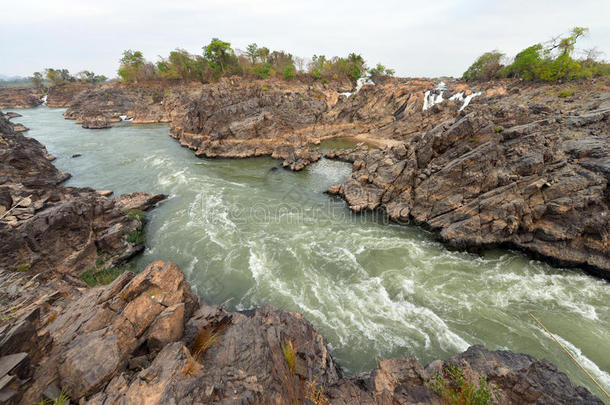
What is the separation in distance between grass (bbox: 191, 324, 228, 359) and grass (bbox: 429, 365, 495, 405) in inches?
257

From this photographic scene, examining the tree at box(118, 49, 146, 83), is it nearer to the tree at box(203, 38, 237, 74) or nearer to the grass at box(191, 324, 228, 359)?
the tree at box(203, 38, 237, 74)

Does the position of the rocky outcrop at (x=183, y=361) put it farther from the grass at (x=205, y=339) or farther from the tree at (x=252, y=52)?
the tree at (x=252, y=52)

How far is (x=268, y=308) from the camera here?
9.12 m

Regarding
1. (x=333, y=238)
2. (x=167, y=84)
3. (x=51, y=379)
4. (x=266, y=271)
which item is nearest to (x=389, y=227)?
(x=333, y=238)

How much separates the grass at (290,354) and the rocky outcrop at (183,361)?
28 millimetres

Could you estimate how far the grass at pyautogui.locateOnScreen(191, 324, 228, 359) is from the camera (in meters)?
6.61

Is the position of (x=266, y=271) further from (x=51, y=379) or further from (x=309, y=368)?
(x=51, y=379)

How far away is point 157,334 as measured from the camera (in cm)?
646

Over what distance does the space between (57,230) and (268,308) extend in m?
13.6

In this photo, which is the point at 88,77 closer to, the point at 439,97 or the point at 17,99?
the point at 17,99

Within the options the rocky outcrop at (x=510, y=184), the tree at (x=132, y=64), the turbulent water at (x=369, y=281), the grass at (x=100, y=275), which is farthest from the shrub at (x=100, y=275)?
the tree at (x=132, y=64)

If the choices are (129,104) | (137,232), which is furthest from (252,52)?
(137,232)

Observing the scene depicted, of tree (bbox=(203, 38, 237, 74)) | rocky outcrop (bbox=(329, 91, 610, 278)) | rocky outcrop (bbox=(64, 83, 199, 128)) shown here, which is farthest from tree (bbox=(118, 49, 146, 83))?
rocky outcrop (bbox=(329, 91, 610, 278))

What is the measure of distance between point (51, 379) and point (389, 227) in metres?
18.2
